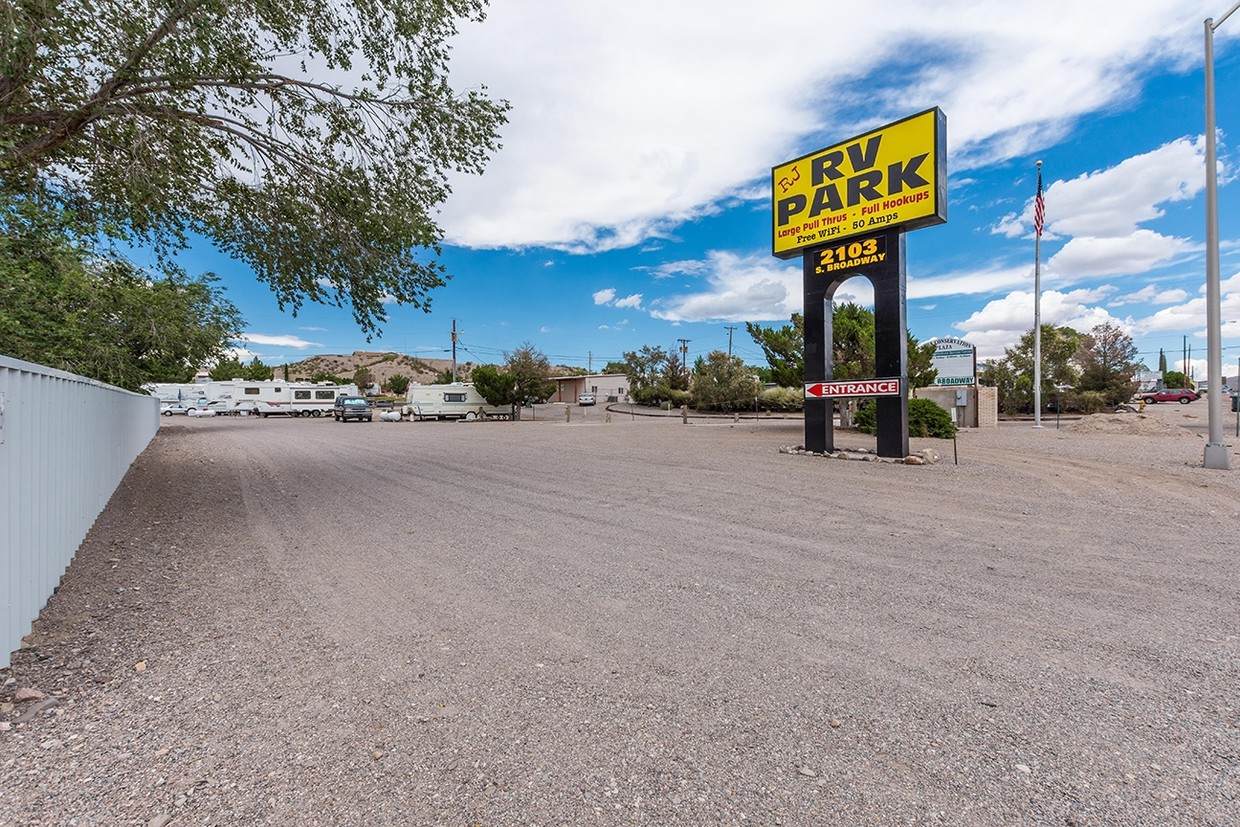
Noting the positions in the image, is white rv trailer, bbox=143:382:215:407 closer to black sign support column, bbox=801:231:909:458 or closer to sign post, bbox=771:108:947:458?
sign post, bbox=771:108:947:458

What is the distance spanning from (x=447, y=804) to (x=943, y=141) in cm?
1400

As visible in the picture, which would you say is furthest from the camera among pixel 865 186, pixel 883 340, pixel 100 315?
pixel 865 186

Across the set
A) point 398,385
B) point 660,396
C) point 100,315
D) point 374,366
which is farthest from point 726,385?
point 374,366

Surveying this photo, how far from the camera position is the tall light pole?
10359 millimetres

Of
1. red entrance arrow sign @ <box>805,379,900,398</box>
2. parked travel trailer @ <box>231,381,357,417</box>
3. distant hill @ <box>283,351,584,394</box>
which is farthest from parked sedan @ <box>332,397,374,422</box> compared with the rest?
distant hill @ <box>283,351,584,394</box>

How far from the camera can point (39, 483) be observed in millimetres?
3773

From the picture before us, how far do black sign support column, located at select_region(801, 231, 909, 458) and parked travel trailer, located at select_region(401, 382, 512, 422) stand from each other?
28842 mm

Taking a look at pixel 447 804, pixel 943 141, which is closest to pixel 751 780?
pixel 447 804

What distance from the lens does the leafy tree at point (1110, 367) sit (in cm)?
3528

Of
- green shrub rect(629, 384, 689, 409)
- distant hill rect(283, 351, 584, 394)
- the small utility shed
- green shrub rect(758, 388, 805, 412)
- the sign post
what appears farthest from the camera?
distant hill rect(283, 351, 584, 394)

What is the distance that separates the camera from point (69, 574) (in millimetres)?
4582

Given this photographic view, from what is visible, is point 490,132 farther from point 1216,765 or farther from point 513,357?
point 513,357

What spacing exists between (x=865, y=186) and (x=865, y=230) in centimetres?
96

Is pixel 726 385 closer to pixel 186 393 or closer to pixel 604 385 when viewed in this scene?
pixel 604 385
